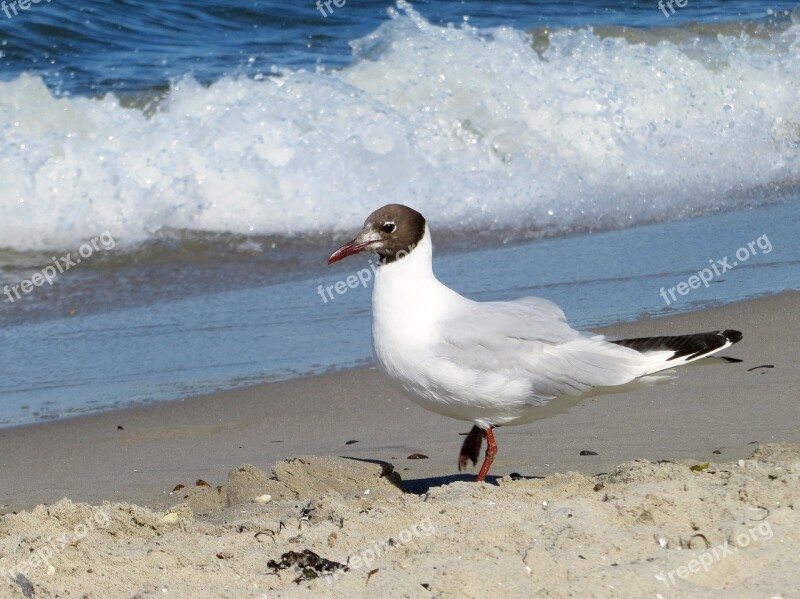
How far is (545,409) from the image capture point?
4699 millimetres

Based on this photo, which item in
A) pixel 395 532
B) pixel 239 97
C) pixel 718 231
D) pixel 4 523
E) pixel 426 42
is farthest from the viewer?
pixel 426 42

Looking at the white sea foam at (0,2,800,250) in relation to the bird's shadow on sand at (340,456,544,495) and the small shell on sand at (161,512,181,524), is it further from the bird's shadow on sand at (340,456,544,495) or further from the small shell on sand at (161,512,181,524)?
the small shell on sand at (161,512,181,524)

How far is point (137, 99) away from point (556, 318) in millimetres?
8417

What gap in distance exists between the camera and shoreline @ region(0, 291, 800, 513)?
5002 mm

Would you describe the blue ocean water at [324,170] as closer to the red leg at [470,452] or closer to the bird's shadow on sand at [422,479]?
the bird's shadow on sand at [422,479]

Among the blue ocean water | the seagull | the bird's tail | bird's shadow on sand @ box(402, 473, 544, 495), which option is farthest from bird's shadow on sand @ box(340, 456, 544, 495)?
the blue ocean water

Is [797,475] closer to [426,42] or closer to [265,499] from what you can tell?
[265,499]

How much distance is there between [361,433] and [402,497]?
1.33 metres

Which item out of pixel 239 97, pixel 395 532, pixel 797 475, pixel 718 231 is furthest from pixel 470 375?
pixel 239 97

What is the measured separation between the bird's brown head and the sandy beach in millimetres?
849

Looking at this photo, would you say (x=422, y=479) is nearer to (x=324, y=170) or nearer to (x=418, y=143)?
(x=324, y=170)

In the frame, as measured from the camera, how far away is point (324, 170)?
1104 centimetres

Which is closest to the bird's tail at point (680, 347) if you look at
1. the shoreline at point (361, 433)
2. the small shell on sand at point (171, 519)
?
the shoreline at point (361, 433)

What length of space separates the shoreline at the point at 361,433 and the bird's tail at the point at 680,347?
23cm
